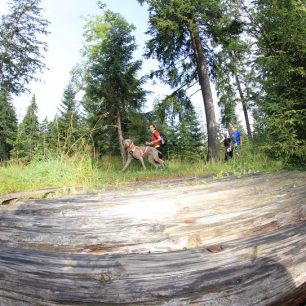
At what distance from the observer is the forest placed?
735cm

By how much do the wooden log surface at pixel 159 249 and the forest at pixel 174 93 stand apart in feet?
9.91

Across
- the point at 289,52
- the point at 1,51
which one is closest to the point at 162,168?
the point at 289,52

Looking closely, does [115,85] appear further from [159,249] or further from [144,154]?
[159,249]

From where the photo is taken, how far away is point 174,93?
17031 millimetres

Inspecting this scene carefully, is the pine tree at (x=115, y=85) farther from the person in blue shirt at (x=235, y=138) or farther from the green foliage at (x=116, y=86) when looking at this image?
the person in blue shirt at (x=235, y=138)

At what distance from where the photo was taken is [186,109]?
17531mm

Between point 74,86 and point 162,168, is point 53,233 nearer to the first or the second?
Result: point 162,168

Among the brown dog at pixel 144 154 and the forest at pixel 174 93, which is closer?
the forest at pixel 174 93

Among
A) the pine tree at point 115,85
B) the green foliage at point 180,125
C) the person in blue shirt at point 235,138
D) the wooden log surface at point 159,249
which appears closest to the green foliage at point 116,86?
the pine tree at point 115,85

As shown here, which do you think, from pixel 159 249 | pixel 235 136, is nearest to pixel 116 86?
pixel 235 136

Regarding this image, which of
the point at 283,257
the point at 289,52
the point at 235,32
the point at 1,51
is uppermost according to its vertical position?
the point at 1,51

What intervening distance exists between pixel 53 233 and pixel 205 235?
1.62 metres

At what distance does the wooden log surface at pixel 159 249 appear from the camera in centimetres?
229

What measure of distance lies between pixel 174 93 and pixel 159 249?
14.4m
